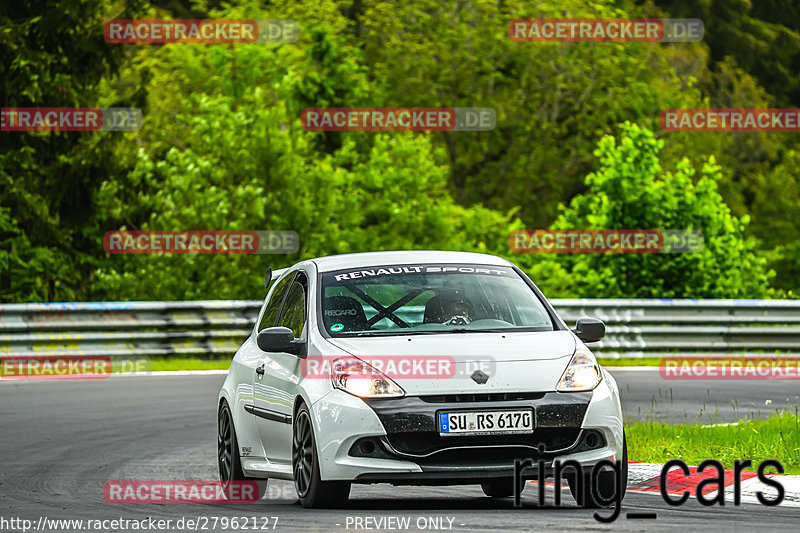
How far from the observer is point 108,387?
19766 mm

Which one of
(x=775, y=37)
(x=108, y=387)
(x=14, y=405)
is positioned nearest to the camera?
(x=14, y=405)

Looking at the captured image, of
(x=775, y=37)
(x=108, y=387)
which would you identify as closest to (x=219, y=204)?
(x=108, y=387)

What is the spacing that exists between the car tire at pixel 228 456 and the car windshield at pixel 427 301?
127 cm

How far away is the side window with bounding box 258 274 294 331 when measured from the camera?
442 inches

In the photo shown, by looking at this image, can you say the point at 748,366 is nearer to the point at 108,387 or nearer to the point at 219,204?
the point at 108,387

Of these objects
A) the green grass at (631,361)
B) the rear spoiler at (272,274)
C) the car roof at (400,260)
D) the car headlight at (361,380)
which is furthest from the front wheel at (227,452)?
the green grass at (631,361)

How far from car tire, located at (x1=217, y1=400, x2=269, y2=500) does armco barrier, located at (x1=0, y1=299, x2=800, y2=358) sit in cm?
1162

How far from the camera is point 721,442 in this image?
40.1ft

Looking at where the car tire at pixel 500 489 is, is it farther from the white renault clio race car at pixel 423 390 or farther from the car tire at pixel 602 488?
the car tire at pixel 602 488

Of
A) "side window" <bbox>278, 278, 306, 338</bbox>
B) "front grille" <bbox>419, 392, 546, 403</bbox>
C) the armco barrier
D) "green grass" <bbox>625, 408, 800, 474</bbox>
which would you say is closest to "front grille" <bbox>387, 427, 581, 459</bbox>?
"front grille" <bbox>419, 392, 546, 403</bbox>

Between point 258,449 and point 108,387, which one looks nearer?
point 258,449

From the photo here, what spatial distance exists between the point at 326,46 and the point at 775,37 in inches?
1144

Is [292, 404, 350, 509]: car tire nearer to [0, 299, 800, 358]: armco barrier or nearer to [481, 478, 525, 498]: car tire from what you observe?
[481, 478, 525, 498]: car tire

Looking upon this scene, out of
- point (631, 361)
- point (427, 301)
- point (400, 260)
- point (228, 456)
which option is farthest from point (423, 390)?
point (631, 361)
